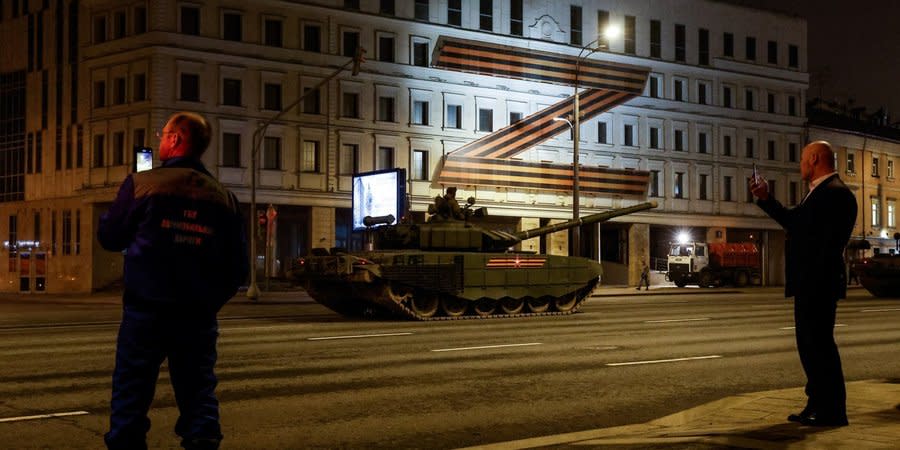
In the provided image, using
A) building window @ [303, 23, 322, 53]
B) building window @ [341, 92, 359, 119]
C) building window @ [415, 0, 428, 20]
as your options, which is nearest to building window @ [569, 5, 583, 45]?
building window @ [415, 0, 428, 20]

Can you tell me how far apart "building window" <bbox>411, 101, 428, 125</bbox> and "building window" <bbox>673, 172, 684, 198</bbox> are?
16617 millimetres

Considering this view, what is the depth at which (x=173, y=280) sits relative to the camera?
5352 mm

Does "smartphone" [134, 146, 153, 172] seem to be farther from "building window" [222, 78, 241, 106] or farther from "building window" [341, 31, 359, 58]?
"building window" [341, 31, 359, 58]

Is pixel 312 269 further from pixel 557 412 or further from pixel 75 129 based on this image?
pixel 75 129

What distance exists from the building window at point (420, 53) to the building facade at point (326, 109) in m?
0.09

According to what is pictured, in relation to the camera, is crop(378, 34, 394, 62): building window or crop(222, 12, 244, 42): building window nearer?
crop(222, 12, 244, 42): building window

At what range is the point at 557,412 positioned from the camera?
901cm

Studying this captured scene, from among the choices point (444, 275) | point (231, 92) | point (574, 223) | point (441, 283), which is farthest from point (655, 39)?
point (441, 283)

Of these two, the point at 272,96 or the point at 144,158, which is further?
the point at 272,96

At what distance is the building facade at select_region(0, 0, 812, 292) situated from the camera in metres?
46.1

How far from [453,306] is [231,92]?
2678 centimetres

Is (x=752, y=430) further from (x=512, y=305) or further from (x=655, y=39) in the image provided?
(x=655, y=39)

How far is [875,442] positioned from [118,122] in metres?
43.3

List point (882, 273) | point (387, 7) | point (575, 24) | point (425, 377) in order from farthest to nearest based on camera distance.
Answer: point (575, 24) < point (387, 7) < point (882, 273) < point (425, 377)
